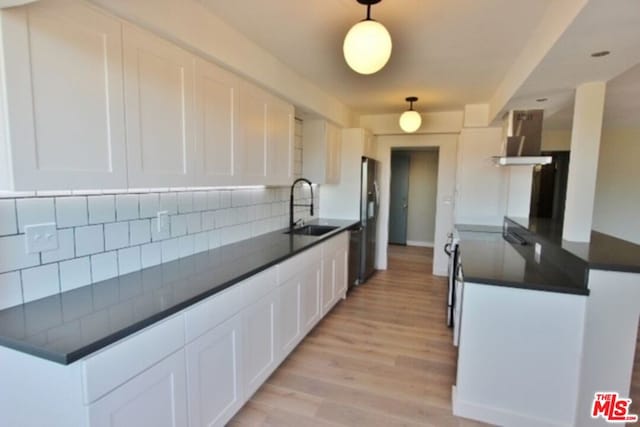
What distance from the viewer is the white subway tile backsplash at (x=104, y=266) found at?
165 centimetres

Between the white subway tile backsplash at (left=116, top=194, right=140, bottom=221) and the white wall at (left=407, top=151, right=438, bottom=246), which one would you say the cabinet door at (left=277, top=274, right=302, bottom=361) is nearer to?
the white subway tile backsplash at (left=116, top=194, right=140, bottom=221)

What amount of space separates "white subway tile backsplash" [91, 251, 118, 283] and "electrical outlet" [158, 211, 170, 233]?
1.09 feet

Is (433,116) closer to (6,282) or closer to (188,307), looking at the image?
(188,307)

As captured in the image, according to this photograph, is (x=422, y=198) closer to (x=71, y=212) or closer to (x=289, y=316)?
(x=289, y=316)

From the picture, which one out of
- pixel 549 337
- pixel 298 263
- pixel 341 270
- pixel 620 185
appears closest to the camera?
pixel 549 337

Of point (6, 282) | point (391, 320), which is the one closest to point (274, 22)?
point (6, 282)

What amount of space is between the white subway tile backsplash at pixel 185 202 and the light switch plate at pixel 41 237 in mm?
759

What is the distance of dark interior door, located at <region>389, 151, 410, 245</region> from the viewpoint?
7426 mm

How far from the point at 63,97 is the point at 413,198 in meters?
6.97

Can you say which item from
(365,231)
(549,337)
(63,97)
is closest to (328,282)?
(365,231)

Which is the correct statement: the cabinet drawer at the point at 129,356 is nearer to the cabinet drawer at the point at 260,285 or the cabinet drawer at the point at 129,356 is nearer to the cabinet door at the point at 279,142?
the cabinet drawer at the point at 260,285

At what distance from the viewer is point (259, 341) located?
7.00 feet

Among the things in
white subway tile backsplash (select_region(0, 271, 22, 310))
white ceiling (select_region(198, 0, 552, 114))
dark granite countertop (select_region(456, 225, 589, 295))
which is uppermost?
white ceiling (select_region(198, 0, 552, 114))

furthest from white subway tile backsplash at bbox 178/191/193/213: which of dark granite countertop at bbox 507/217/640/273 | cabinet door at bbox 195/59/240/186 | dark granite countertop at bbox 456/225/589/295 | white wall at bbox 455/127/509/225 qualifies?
white wall at bbox 455/127/509/225
